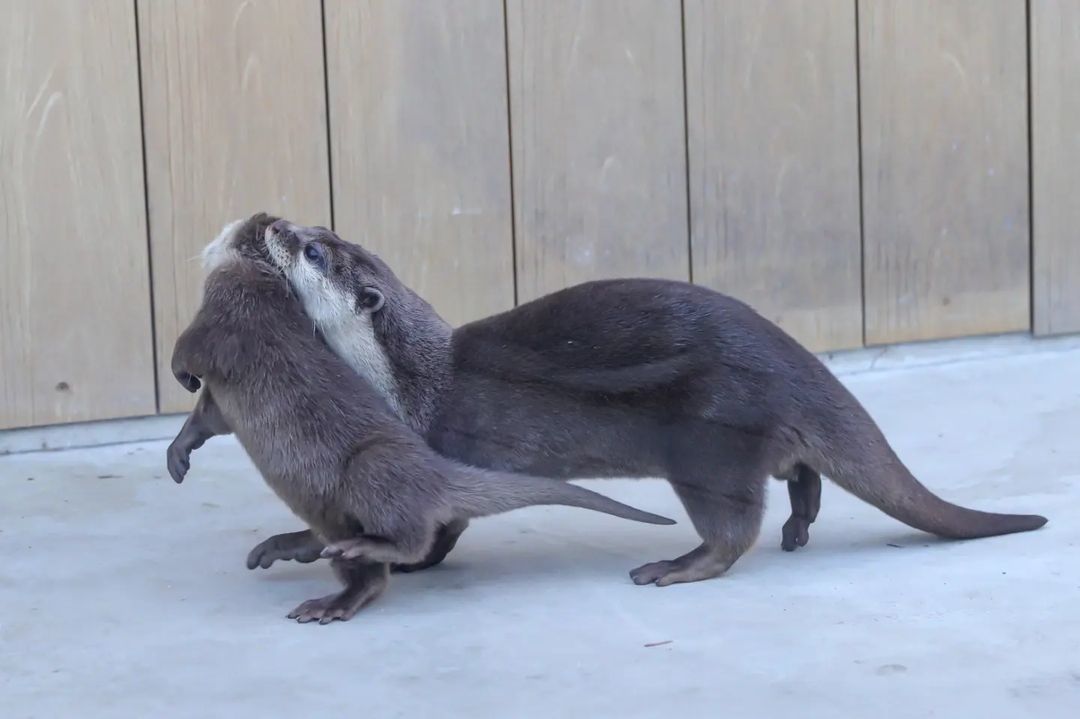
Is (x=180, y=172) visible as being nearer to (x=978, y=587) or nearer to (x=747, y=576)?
(x=747, y=576)

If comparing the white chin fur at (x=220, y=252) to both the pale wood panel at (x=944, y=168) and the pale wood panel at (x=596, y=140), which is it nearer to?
the pale wood panel at (x=596, y=140)

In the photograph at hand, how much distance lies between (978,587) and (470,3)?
2.04 meters

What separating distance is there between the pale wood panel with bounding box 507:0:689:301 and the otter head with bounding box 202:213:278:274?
1.17m

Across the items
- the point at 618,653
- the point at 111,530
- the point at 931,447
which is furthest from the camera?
the point at 931,447

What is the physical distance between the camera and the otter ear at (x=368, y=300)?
2854mm

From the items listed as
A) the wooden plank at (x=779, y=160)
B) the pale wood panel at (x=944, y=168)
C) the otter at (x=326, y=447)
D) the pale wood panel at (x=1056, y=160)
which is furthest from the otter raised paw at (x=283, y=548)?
the pale wood panel at (x=1056, y=160)

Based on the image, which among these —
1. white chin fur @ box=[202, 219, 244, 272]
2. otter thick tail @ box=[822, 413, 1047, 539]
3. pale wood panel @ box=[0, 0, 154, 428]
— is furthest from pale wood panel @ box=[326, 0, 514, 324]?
otter thick tail @ box=[822, 413, 1047, 539]

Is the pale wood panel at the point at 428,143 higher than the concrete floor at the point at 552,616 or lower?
higher

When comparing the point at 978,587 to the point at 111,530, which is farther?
the point at 111,530

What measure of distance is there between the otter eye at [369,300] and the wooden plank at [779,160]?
1.49 meters

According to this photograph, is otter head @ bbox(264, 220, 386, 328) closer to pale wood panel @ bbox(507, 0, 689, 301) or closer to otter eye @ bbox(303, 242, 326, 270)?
otter eye @ bbox(303, 242, 326, 270)

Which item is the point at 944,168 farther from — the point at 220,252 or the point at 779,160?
the point at 220,252

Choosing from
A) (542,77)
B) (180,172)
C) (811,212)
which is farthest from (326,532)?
(811,212)

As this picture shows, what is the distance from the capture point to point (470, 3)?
3926 mm
